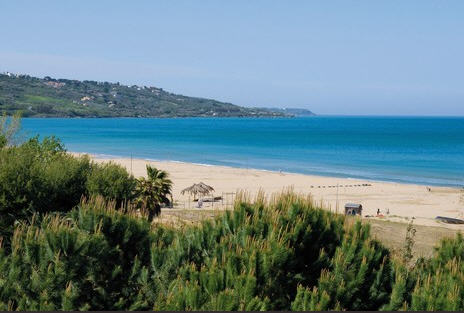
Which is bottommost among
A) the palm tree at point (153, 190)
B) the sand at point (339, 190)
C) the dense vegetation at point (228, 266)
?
the sand at point (339, 190)

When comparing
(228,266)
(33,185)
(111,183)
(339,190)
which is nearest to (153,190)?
(111,183)

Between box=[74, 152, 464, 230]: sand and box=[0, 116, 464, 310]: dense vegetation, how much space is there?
25.4 m

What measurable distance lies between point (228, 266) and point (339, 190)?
158 ft

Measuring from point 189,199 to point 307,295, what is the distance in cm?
3711

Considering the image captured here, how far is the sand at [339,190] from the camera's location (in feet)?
150

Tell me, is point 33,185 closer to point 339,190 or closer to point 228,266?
point 228,266

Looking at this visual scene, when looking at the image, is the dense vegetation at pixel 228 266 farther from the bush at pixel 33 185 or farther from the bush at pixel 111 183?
the bush at pixel 111 183

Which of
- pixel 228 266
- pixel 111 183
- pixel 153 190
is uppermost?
pixel 228 266

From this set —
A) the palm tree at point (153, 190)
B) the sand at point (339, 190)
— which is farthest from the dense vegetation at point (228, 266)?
the sand at point (339, 190)

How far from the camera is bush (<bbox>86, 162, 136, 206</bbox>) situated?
25.9 meters

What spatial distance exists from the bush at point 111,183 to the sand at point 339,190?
452 inches

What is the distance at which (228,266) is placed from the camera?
10078 millimetres

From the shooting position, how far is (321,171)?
3000 inches

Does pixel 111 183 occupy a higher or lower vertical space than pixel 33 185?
lower
